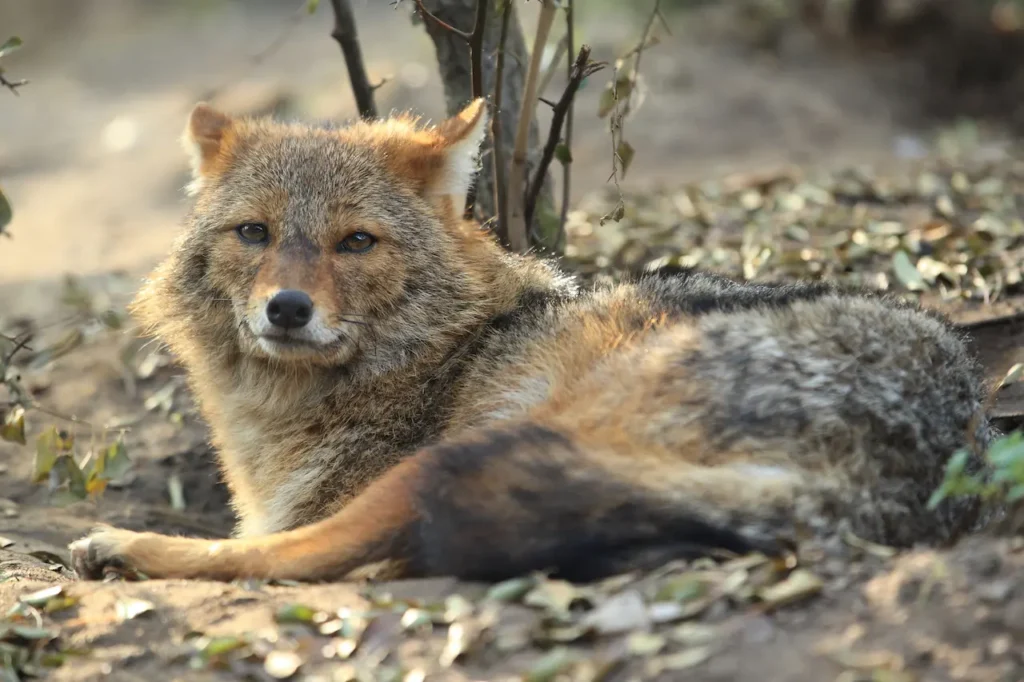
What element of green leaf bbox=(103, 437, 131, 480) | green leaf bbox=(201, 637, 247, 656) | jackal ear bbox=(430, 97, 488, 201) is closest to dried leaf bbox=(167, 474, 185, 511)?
green leaf bbox=(103, 437, 131, 480)

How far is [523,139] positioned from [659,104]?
843 centimetres

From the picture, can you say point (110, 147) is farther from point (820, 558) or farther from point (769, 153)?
point (820, 558)

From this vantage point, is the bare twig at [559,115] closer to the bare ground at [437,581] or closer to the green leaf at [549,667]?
the bare ground at [437,581]

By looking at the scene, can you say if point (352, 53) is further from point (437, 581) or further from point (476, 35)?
point (437, 581)

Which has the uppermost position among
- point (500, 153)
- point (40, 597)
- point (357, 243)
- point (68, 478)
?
point (500, 153)

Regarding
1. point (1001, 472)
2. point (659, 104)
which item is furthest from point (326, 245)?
point (659, 104)

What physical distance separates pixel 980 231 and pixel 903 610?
212 inches

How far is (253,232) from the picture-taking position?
5.32 meters

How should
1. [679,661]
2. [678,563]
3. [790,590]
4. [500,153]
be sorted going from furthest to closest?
[500,153], [678,563], [790,590], [679,661]

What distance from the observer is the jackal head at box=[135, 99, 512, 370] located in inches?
199

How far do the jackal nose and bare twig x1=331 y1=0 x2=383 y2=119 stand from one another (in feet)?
7.63

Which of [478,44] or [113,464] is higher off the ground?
[478,44]

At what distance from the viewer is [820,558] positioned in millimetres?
3764

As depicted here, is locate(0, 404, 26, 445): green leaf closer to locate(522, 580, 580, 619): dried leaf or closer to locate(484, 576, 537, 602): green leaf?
locate(484, 576, 537, 602): green leaf
